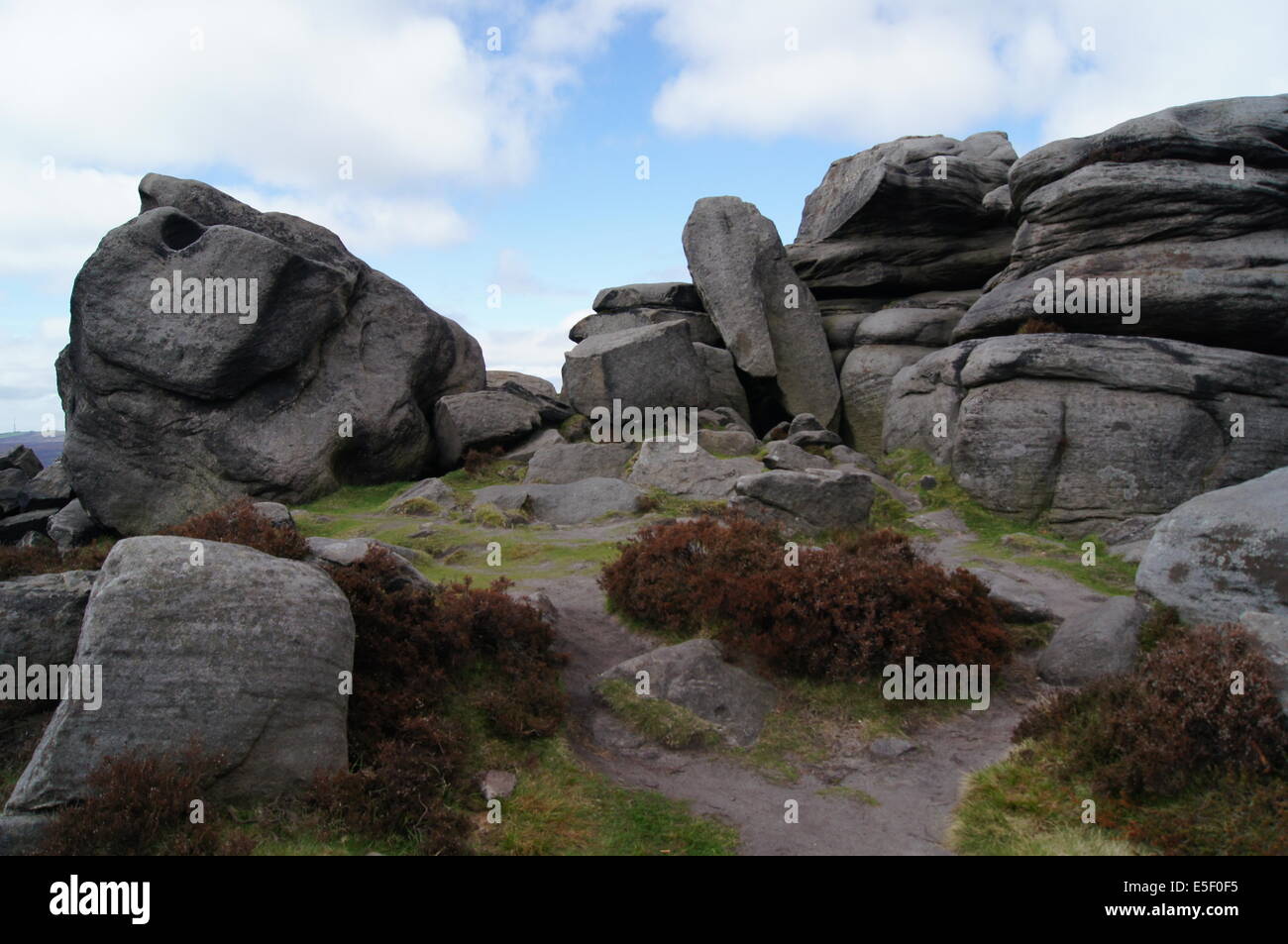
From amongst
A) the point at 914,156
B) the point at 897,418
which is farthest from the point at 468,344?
the point at 914,156

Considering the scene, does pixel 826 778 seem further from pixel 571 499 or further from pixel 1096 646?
pixel 571 499

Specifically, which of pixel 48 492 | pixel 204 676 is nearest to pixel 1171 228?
pixel 204 676

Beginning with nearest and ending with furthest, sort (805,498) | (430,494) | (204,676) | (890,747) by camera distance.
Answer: (204,676)
(890,747)
(805,498)
(430,494)

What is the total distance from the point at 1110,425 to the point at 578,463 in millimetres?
14646

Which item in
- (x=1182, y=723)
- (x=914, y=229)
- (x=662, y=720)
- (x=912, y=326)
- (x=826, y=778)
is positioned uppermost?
(x=914, y=229)

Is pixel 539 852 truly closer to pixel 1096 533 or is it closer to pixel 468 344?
pixel 1096 533

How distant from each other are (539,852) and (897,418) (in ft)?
77.7

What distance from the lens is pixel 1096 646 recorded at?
41.2 ft

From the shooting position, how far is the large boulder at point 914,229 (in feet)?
113

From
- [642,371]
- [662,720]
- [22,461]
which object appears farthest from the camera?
[22,461]

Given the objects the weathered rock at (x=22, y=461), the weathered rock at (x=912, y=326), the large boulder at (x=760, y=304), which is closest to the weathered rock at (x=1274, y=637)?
the weathered rock at (x=912, y=326)

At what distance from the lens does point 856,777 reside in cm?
1087

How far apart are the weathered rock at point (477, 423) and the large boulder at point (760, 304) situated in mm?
9850

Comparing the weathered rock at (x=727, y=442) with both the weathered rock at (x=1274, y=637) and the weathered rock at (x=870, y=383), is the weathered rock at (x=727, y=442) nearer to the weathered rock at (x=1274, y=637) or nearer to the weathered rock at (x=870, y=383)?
the weathered rock at (x=870, y=383)
